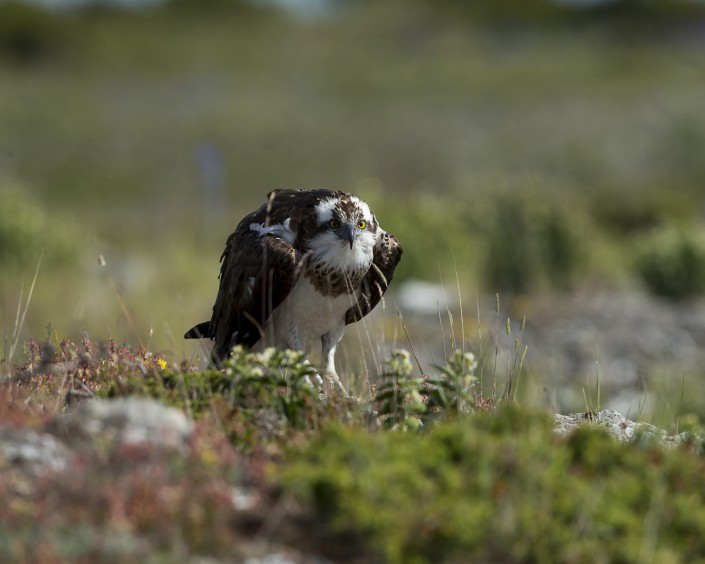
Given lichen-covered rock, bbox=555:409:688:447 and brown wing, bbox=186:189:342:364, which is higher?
brown wing, bbox=186:189:342:364

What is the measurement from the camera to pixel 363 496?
132 inches

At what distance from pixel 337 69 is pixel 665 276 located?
207 feet

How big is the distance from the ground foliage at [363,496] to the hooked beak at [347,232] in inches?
70.2

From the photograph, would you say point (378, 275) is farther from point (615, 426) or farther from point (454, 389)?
point (454, 389)

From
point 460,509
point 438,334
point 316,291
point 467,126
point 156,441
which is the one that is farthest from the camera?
point 467,126

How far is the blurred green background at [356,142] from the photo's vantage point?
Answer: 12977 mm

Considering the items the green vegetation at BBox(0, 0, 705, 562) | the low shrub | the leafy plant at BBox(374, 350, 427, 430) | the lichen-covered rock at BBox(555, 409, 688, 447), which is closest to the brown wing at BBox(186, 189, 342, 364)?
the green vegetation at BBox(0, 0, 705, 562)

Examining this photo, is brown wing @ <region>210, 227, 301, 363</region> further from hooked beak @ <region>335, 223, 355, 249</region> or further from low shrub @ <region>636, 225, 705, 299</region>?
low shrub @ <region>636, 225, 705, 299</region>

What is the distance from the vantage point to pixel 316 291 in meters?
6.00

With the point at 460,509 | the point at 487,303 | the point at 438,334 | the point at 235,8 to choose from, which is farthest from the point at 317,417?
the point at 235,8

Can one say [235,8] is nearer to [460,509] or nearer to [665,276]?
[665,276]

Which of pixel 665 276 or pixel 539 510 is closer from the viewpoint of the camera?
pixel 539 510

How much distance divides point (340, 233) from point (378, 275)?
0.49 meters

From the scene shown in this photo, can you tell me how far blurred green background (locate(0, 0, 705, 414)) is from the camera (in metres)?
13.0
